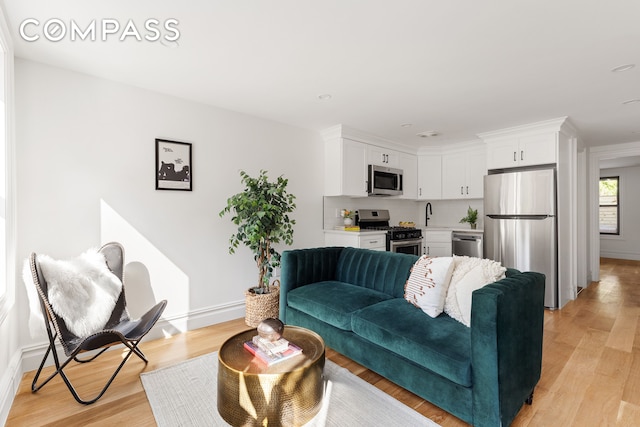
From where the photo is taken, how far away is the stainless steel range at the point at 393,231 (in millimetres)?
4512

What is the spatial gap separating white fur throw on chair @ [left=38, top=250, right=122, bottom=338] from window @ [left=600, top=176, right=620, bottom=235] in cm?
1025

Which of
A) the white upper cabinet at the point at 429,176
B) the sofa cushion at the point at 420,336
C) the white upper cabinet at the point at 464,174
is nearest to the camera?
the sofa cushion at the point at 420,336

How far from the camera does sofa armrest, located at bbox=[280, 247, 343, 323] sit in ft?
9.78

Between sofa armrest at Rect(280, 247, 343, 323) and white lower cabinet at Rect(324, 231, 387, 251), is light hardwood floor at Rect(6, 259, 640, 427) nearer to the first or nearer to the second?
sofa armrest at Rect(280, 247, 343, 323)

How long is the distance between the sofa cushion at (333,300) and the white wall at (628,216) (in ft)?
27.2

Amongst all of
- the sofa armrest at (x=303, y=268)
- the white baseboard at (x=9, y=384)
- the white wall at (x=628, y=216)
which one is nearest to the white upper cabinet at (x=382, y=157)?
the sofa armrest at (x=303, y=268)

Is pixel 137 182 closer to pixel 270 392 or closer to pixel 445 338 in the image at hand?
pixel 270 392

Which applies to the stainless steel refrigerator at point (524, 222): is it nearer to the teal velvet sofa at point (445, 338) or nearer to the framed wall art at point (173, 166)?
the teal velvet sofa at point (445, 338)

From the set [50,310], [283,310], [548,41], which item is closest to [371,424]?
[283,310]

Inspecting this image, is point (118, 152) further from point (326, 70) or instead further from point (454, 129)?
point (454, 129)

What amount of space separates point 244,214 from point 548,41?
276 cm

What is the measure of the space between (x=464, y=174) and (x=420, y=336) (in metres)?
3.91

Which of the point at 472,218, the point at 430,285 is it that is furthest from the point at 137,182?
the point at 472,218

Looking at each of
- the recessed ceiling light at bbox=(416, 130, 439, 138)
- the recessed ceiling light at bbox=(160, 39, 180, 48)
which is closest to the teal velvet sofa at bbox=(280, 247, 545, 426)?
the recessed ceiling light at bbox=(160, 39, 180, 48)
